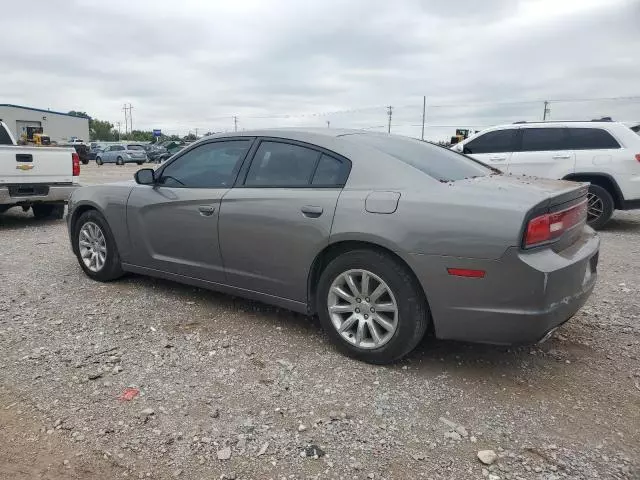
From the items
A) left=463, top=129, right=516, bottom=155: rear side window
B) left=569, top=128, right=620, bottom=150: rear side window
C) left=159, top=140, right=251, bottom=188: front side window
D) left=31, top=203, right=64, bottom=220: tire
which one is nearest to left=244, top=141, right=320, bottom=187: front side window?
left=159, top=140, right=251, bottom=188: front side window

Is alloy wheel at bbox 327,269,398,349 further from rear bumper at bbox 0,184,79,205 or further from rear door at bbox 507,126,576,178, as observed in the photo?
rear bumper at bbox 0,184,79,205

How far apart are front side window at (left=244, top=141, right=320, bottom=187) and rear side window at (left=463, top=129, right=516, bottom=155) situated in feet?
19.9

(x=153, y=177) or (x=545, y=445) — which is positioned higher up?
(x=153, y=177)

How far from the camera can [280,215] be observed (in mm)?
3572

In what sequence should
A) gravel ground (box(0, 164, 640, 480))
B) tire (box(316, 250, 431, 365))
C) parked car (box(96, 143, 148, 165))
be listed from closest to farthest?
gravel ground (box(0, 164, 640, 480)) → tire (box(316, 250, 431, 365)) → parked car (box(96, 143, 148, 165))

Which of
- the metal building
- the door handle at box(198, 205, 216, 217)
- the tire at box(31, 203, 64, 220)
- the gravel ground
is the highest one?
the metal building

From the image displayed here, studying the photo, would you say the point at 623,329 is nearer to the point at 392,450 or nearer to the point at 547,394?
the point at 547,394

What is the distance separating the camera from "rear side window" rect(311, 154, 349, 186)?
11.3 feet

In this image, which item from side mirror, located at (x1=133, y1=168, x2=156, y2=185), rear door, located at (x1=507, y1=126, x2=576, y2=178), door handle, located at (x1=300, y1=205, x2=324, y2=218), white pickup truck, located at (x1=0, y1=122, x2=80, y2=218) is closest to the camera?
door handle, located at (x1=300, y1=205, x2=324, y2=218)

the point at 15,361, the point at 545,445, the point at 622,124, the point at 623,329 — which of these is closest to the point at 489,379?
the point at 545,445

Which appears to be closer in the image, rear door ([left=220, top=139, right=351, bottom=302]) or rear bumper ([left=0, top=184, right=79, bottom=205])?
rear door ([left=220, top=139, right=351, bottom=302])

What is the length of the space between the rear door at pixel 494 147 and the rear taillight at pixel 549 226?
577 cm

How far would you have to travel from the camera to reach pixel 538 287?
9.02 ft

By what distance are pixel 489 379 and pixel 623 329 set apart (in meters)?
1.43
